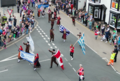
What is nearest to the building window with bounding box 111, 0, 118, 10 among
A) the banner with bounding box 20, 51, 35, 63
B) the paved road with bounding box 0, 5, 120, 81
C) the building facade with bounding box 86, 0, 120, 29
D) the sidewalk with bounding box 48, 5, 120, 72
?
the building facade with bounding box 86, 0, 120, 29

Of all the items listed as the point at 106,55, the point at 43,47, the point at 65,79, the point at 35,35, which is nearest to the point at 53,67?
the point at 65,79

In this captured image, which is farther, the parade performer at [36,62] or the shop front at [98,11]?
the shop front at [98,11]

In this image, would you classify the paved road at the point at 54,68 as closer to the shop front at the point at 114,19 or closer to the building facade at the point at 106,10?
the shop front at the point at 114,19

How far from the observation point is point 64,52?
20.3 metres

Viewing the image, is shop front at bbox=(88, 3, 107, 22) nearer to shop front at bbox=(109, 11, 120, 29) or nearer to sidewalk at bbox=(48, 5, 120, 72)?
shop front at bbox=(109, 11, 120, 29)

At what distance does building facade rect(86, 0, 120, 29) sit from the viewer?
26.7 m

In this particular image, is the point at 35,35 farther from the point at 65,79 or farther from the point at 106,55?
the point at 65,79

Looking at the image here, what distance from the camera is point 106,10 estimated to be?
29125 mm

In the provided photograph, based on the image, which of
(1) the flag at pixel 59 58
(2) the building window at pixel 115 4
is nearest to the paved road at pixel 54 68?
(1) the flag at pixel 59 58

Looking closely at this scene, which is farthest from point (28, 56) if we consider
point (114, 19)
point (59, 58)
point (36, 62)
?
point (114, 19)

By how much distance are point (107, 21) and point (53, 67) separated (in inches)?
550

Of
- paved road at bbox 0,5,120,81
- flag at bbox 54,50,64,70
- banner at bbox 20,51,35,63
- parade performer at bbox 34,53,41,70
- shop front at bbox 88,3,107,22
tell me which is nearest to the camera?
paved road at bbox 0,5,120,81

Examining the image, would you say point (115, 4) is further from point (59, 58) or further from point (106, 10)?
point (59, 58)

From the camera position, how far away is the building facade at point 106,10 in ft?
87.5
